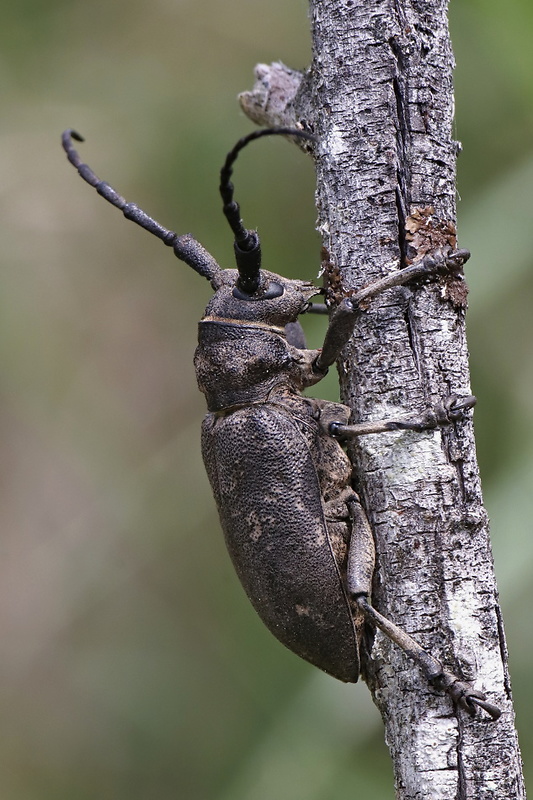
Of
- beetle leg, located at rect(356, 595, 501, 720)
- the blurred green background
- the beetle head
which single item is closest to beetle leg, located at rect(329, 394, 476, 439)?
beetle leg, located at rect(356, 595, 501, 720)

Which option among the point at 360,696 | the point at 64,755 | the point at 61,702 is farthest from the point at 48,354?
the point at 360,696

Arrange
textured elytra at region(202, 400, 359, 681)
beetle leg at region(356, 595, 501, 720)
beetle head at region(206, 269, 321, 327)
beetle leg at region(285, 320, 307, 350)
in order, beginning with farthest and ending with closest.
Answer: beetle leg at region(285, 320, 307, 350)
beetle head at region(206, 269, 321, 327)
textured elytra at region(202, 400, 359, 681)
beetle leg at region(356, 595, 501, 720)

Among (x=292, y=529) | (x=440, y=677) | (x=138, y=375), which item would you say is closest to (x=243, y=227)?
(x=292, y=529)

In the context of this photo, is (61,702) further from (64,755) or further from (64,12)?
(64,12)

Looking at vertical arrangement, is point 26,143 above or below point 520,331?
above

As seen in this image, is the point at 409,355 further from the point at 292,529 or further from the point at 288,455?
the point at 292,529

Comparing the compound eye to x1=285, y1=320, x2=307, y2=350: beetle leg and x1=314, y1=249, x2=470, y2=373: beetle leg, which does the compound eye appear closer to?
x1=285, y1=320, x2=307, y2=350: beetle leg
